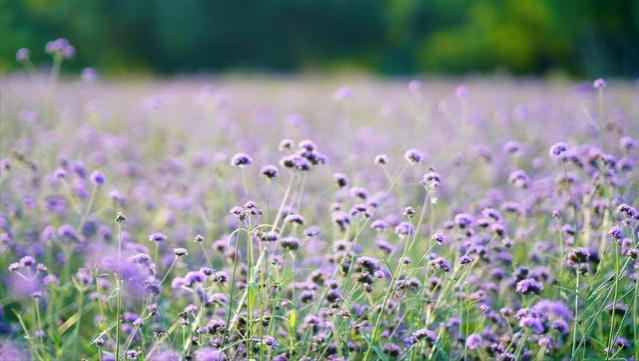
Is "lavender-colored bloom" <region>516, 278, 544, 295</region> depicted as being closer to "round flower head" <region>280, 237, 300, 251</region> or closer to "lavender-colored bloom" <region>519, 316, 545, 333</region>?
"lavender-colored bloom" <region>519, 316, 545, 333</region>

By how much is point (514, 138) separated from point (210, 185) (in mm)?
3243

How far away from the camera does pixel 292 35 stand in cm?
3238

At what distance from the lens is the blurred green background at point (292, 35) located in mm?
26469

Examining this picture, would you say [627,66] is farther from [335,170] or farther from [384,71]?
[335,170]

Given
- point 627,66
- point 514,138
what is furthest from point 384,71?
point 514,138

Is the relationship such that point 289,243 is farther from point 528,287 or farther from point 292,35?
point 292,35

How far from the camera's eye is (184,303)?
3.42m

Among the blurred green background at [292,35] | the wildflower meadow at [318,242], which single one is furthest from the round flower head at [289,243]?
the blurred green background at [292,35]

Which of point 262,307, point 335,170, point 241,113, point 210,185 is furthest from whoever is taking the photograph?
point 241,113

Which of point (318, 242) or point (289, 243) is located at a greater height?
point (289, 243)

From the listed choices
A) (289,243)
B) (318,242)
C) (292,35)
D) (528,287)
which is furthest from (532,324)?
(292,35)

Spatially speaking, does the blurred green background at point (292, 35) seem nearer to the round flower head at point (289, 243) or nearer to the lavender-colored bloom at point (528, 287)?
the lavender-colored bloom at point (528, 287)

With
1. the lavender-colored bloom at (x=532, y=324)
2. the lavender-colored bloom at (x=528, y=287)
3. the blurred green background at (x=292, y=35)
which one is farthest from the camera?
the blurred green background at (x=292, y=35)

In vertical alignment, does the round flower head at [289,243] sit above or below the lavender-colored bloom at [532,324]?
above
